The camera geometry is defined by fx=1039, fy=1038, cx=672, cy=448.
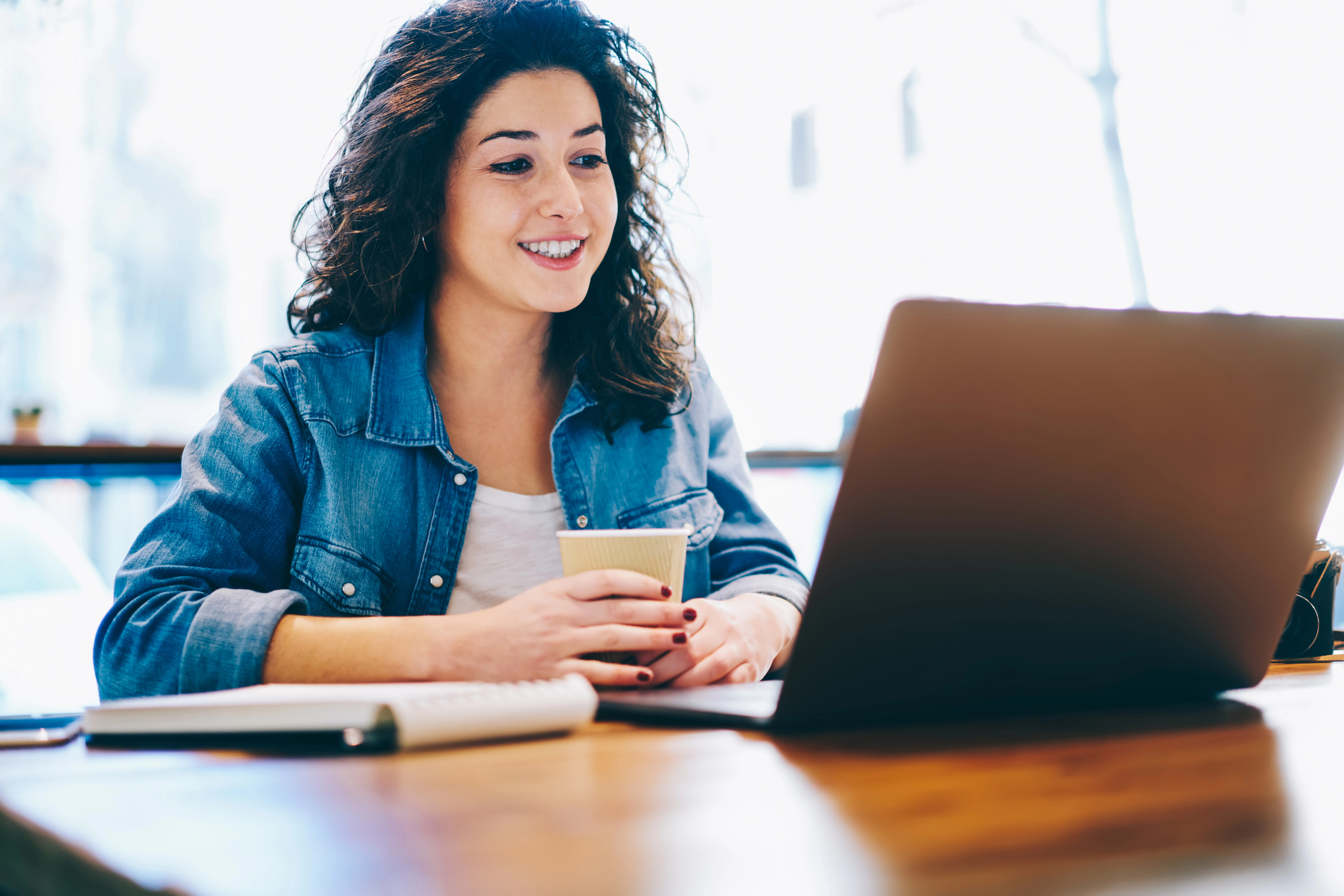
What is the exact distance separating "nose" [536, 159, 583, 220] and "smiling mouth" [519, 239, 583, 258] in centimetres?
3

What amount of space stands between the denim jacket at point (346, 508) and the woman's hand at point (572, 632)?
18cm

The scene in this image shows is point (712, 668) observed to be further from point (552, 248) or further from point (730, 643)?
point (552, 248)

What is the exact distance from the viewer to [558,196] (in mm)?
1287

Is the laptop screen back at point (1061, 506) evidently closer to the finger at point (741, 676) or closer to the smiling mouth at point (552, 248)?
the finger at point (741, 676)

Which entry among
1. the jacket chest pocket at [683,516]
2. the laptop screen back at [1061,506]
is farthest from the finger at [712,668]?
the jacket chest pocket at [683,516]

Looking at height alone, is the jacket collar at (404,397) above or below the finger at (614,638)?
above

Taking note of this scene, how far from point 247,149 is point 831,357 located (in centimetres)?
205

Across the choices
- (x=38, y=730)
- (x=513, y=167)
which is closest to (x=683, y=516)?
(x=513, y=167)

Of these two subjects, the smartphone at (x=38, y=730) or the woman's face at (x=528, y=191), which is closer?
the smartphone at (x=38, y=730)

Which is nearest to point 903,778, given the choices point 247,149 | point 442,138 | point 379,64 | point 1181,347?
point 1181,347

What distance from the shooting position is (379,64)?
137 cm

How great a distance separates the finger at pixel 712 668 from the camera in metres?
0.82

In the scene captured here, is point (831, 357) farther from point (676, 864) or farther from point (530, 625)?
point (676, 864)

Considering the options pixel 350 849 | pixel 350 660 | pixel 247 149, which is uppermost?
pixel 247 149
